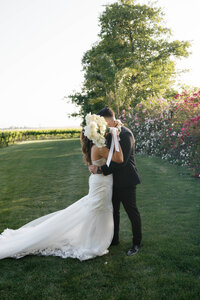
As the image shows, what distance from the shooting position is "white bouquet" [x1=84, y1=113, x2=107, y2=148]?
3707 millimetres

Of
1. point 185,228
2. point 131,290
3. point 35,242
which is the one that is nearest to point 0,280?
point 35,242

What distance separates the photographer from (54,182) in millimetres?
10531

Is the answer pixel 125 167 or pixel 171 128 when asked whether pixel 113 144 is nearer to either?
pixel 125 167

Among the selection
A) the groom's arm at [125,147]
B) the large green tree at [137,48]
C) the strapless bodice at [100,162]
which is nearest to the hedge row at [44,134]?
the large green tree at [137,48]

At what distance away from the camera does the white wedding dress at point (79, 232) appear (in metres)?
4.31

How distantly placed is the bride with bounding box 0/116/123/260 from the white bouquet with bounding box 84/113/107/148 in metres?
0.35

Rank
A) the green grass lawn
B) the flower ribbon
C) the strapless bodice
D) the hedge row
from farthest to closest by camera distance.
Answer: the hedge row, the strapless bodice, the flower ribbon, the green grass lawn

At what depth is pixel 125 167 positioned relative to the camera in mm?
4168

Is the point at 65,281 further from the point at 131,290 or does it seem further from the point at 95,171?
the point at 95,171

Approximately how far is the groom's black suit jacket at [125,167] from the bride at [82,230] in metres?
0.15

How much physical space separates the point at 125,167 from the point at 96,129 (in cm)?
78

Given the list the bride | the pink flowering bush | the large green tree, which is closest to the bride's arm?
the bride

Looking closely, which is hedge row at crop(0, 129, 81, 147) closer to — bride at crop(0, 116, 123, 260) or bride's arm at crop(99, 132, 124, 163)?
bride at crop(0, 116, 123, 260)

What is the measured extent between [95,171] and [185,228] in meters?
2.33
